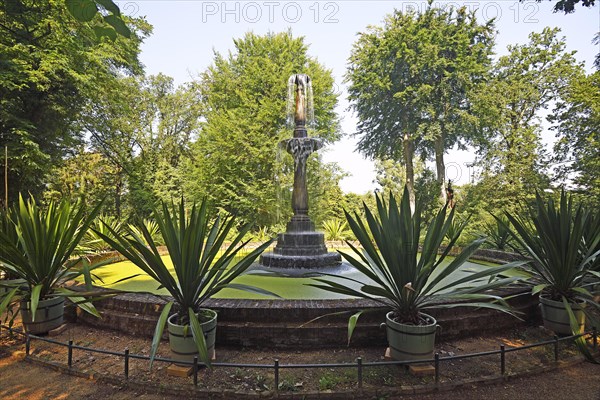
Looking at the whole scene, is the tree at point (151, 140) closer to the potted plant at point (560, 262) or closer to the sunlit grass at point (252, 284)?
the sunlit grass at point (252, 284)

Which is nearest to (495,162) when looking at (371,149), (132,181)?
(371,149)

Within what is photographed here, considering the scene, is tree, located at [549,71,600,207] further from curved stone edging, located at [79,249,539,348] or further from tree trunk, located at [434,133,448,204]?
curved stone edging, located at [79,249,539,348]

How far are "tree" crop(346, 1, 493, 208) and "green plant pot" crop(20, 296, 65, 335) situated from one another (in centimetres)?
1853

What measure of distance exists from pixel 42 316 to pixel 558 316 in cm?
500

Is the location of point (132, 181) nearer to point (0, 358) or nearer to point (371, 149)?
point (371, 149)

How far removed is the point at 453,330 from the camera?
3188 millimetres

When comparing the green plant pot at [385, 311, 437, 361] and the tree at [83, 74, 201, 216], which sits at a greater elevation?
the tree at [83, 74, 201, 216]

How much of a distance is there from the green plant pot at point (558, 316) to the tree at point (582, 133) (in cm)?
1202

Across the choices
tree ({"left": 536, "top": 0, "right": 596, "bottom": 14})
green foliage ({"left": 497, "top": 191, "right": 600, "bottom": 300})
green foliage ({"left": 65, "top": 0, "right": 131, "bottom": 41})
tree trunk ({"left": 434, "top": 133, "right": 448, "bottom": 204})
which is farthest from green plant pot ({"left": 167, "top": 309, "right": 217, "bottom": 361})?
tree trunk ({"left": 434, "top": 133, "right": 448, "bottom": 204})

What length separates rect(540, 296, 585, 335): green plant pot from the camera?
3.09 meters

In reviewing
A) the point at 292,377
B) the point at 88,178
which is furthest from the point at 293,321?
the point at 88,178

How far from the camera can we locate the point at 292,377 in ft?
8.18

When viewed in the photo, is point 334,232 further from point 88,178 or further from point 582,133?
point 88,178

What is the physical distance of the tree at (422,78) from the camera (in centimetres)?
1866
